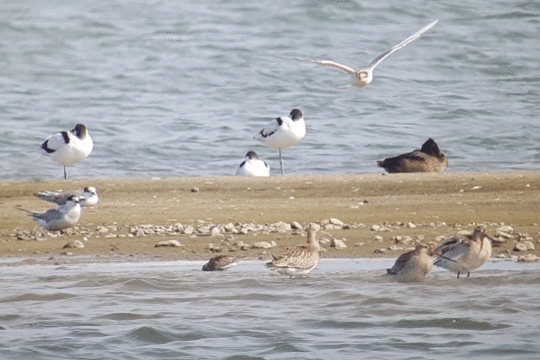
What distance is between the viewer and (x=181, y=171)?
1627 centimetres

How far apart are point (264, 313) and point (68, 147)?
966 centimetres

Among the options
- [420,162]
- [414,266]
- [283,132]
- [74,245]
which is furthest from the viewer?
[283,132]

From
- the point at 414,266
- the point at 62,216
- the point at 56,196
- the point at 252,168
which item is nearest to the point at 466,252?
the point at 414,266

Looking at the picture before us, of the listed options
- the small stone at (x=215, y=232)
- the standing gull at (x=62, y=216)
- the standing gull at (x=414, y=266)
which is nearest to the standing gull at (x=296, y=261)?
the standing gull at (x=414, y=266)

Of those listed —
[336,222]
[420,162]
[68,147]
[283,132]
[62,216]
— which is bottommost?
[336,222]

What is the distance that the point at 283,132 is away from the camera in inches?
672

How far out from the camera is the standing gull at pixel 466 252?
7176mm

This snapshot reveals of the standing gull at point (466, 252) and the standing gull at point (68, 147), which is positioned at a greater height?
the standing gull at point (68, 147)

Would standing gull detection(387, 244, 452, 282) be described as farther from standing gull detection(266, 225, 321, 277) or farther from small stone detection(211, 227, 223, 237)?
small stone detection(211, 227, 223, 237)

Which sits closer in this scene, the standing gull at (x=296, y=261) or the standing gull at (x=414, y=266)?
the standing gull at (x=414, y=266)

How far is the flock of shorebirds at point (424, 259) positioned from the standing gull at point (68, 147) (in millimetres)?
8387

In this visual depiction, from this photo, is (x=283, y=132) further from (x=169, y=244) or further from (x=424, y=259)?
(x=424, y=259)

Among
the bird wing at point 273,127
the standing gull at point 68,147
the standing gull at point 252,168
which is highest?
the bird wing at point 273,127

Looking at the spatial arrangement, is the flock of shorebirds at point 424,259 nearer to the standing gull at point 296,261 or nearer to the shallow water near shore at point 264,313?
the standing gull at point 296,261
